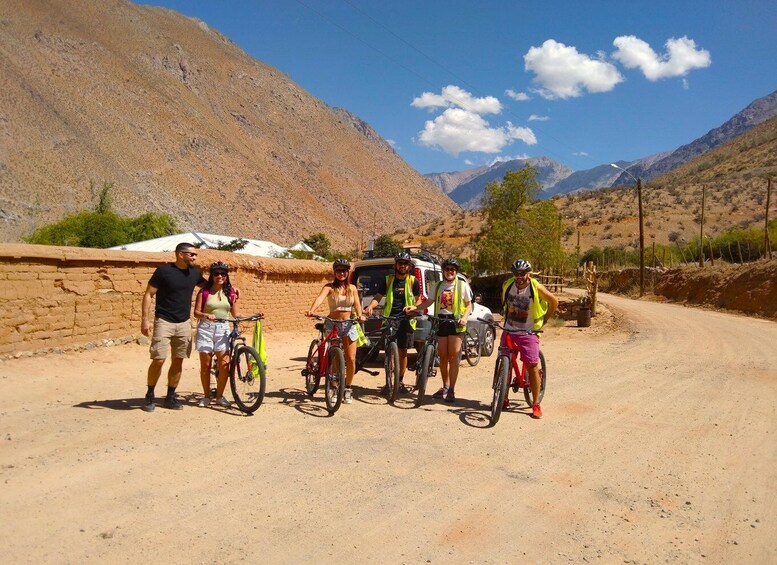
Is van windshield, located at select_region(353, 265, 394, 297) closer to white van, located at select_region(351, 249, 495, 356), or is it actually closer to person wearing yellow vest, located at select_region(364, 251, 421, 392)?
white van, located at select_region(351, 249, 495, 356)

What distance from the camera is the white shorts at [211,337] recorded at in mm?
6785

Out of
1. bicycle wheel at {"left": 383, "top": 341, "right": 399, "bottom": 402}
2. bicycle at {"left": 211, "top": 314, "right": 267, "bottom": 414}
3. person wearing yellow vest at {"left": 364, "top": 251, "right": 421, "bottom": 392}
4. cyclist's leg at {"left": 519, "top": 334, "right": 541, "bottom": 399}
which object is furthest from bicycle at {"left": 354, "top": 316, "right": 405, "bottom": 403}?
cyclist's leg at {"left": 519, "top": 334, "right": 541, "bottom": 399}

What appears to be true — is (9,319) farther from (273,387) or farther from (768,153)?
(768,153)

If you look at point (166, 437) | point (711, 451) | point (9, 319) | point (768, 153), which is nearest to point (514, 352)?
point (711, 451)

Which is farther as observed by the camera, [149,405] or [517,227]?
[517,227]

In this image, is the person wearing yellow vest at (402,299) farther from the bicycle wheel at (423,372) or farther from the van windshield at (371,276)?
the van windshield at (371,276)

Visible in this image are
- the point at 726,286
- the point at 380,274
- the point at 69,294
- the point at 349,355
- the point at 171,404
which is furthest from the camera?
the point at 726,286

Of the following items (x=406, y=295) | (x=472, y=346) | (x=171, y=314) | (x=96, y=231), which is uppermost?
(x=96, y=231)

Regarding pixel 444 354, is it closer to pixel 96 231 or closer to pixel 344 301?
pixel 344 301

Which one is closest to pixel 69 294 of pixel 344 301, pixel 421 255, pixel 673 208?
pixel 344 301

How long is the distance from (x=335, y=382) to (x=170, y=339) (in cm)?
186

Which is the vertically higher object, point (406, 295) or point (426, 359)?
point (406, 295)

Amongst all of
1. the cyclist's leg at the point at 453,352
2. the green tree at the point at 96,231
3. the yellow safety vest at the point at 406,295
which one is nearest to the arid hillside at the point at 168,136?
the green tree at the point at 96,231

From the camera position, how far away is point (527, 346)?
6.89 meters
